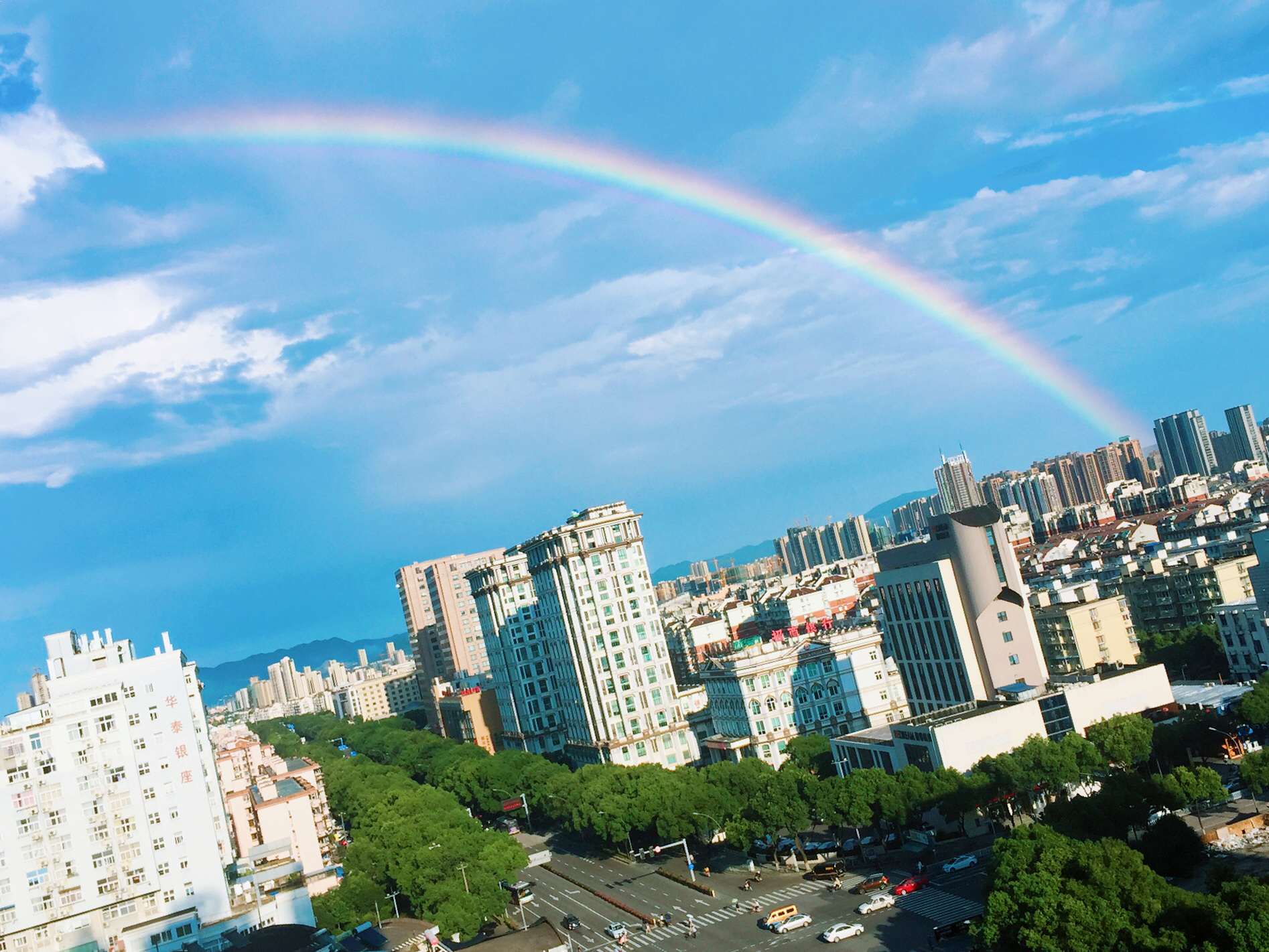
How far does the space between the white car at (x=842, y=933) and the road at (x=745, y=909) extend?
0.68 ft

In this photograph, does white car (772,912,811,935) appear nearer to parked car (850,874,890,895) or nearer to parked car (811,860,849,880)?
parked car (850,874,890,895)

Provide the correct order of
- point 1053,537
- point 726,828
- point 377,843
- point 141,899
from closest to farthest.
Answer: point 141,899
point 726,828
point 377,843
point 1053,537

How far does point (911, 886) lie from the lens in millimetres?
37094

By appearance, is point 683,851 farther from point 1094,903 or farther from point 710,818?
point 1094,903

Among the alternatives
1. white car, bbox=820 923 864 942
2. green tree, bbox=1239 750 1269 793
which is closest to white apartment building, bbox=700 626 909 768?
green tree, bbox=1239 750 1269 793

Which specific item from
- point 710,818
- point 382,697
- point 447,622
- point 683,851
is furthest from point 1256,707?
point 382,697

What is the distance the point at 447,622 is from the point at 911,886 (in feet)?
417

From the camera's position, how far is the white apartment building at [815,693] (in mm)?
59594

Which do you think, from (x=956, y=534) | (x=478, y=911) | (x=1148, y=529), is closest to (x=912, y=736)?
(x=956, y=534)

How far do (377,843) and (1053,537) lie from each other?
372 feet

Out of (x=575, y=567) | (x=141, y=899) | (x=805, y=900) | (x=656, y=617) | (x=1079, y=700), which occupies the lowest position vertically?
(x=805, y=900)

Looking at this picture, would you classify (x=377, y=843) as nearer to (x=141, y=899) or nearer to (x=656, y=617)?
(x=141, y=899)

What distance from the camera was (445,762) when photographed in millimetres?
79500

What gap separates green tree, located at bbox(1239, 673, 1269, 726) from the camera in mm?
43219
